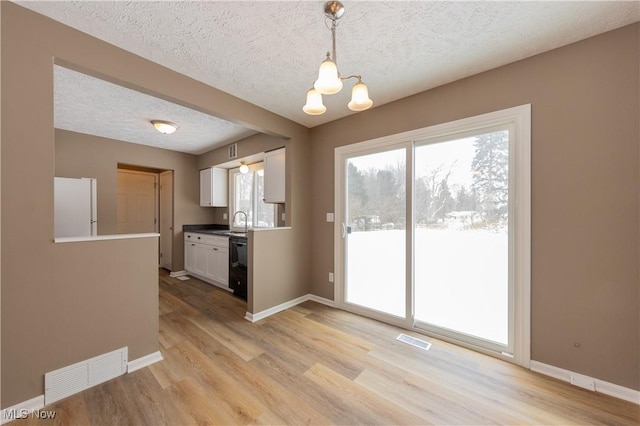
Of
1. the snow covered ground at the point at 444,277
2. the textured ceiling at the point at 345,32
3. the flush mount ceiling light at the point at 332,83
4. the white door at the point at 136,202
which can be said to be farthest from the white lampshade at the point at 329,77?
the white door at the point at 136,202

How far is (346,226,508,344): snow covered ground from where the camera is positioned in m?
2.18

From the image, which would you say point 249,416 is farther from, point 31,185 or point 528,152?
point 528,152

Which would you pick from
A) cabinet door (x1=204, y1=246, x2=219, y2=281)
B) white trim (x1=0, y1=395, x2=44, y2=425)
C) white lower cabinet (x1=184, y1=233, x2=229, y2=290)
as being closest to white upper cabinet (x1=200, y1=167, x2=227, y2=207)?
white lower cabinet (x1=184, y1=233, x2=229, y2=290)

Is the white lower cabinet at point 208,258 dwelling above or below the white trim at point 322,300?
above

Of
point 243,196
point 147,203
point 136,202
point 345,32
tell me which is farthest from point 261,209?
point 345,32

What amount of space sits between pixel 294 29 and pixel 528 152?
6.71 feet

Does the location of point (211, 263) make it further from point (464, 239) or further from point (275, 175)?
point (464, 239)

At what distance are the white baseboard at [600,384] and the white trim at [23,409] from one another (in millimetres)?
3532

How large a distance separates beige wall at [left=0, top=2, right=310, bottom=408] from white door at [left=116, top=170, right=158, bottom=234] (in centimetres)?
401

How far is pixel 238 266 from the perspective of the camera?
12.2 ft

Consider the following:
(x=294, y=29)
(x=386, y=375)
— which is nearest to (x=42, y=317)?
(x=386, y=375)

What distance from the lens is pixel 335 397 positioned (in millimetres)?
1658

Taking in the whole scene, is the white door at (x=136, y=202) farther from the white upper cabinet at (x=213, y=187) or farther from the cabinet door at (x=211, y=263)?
the cabinet door at (x=211, y=263)

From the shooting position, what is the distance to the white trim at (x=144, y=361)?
1919mm
